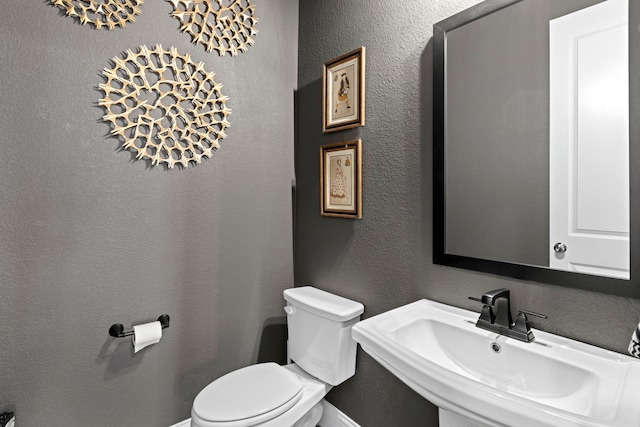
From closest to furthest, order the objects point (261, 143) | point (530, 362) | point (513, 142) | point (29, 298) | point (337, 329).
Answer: point (530, 362) < point (513, 142) < point (29, 298) < point (337, 329) < point (261, 143)

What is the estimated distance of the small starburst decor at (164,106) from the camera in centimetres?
151

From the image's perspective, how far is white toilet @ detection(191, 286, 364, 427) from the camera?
135 cm

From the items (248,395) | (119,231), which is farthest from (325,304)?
(119,231)

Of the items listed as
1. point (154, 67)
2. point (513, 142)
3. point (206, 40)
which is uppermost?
point (206, 40)

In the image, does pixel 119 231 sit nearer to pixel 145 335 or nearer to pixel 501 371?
pixel 145 335

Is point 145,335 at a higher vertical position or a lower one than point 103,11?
lower

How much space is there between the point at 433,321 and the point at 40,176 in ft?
5.31

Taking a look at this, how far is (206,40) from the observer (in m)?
1.75

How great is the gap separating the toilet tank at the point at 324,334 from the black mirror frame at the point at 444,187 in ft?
1.72

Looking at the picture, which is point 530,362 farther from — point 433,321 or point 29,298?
point 29,298

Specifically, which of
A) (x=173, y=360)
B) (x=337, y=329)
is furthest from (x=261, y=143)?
(x=173, y=360)

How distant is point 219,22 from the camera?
178 cm

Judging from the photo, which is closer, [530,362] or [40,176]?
[530,362]

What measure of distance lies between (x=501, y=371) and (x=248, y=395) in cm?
98
